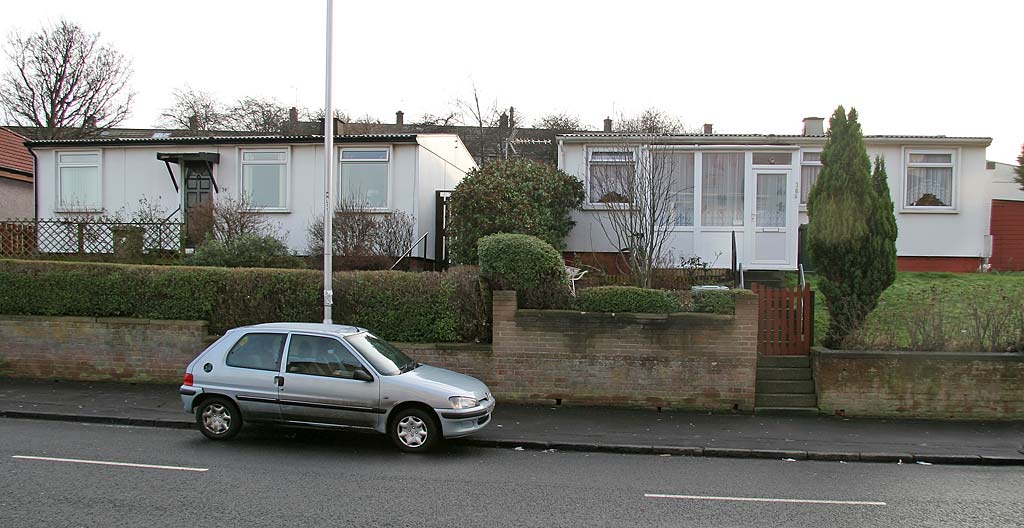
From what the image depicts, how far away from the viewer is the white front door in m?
16.7

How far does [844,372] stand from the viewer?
1117 cm

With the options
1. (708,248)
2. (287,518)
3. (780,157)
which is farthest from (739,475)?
(780,157)

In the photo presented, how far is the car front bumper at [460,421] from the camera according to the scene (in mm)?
8430

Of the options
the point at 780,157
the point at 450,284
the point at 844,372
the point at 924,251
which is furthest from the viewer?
the point at 924,251

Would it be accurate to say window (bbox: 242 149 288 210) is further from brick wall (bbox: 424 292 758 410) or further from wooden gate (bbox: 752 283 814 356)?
wooden gate (bbox: 752 283 814 356)

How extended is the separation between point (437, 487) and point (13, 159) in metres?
25.5

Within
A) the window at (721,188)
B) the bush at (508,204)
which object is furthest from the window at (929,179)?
the bush at (508,204)

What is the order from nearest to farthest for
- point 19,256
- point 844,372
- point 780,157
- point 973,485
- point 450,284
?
point 973,485 < point 844,372 < point 450,284 < point 19,256 < point 780,157

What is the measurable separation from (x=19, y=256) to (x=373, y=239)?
7.52 m

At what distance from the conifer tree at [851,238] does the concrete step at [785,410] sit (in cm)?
137

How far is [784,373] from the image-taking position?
11758 mm

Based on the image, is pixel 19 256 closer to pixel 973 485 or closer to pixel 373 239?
pixel 373 239

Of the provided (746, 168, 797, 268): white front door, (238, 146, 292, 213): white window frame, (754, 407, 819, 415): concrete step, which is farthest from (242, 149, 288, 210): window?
(754, 407, 819, 415): concrete step

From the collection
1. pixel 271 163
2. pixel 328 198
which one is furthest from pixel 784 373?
pixel 271 163
